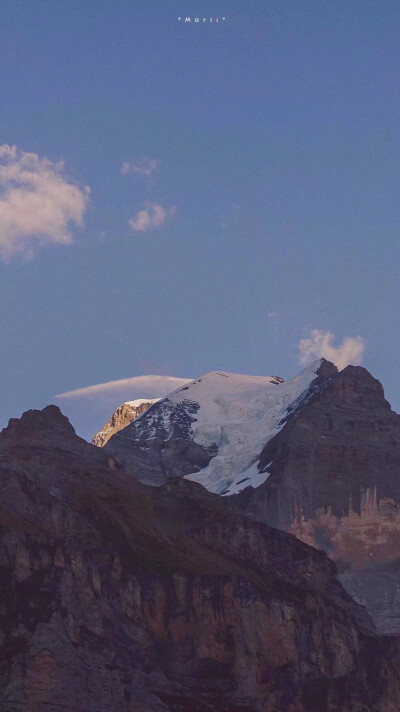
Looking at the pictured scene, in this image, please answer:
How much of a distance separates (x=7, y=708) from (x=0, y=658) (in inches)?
235

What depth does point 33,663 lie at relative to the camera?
19950cm

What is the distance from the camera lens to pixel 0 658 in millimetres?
199750

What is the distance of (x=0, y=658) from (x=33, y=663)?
9.96 ft

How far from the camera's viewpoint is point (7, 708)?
195250mm

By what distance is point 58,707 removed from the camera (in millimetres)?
198500

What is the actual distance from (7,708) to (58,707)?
540cm

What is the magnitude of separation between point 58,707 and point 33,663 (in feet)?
15.0

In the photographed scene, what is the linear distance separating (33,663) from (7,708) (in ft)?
19.0
